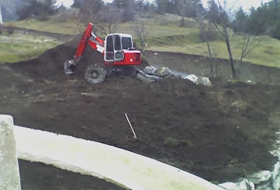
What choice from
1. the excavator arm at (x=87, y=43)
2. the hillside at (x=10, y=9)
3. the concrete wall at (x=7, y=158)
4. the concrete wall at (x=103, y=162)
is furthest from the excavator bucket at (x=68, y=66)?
the hillside at (x=10, y=9)

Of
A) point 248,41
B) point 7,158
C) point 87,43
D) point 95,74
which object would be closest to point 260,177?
point 7,158

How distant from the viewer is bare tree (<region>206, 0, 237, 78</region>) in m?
24.8

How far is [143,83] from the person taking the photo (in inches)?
687

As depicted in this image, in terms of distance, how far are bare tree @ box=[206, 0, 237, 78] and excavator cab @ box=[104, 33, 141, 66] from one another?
9.76 metres

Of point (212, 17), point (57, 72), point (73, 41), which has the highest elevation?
point (212, 17)

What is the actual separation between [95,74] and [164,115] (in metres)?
4.68

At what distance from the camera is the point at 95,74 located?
55.9ft

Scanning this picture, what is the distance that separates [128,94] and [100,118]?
2.90 m

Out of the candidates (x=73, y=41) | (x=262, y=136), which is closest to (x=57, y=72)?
(x=73, y=41)

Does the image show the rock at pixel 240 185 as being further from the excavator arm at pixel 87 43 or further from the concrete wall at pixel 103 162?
the excavator arm at pixel 87 43

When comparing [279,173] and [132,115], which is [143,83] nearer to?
[132,115]

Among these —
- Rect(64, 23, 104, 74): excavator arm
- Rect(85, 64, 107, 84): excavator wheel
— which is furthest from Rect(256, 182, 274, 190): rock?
Rect(64, 23, 104, 74): excavator arm

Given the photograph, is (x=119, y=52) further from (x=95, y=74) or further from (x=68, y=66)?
(x=68, y=66)

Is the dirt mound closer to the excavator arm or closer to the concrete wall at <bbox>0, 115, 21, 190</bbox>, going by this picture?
the excavator arm
